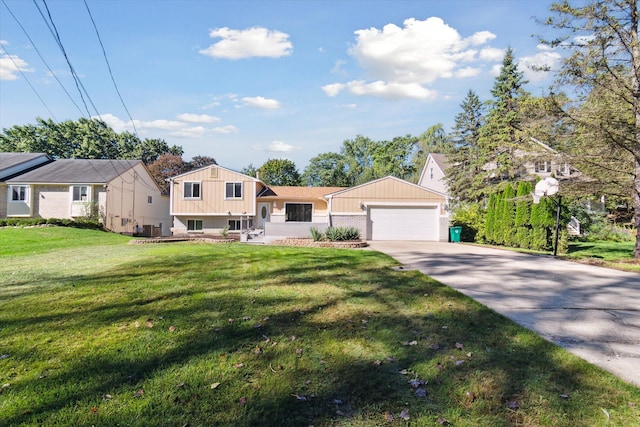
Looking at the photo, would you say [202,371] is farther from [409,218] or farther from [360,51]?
[360,51]

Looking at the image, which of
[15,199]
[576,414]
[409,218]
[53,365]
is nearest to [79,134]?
[15,199]

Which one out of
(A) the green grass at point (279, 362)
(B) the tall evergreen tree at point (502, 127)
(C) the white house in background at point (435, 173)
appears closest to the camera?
(A) the green grass at point (279, 362)

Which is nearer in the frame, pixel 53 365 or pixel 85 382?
pixel 85 382

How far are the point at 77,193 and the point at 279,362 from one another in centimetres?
2800

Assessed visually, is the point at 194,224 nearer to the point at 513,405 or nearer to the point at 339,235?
the point at 339,235

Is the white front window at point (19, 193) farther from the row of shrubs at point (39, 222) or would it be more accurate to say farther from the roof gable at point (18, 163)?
the row of shrubs at point (39, 222)

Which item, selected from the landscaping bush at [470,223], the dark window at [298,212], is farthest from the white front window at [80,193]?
the landscaping bush at [470,223]

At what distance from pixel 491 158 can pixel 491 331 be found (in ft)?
75.0

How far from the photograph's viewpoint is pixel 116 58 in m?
11.3

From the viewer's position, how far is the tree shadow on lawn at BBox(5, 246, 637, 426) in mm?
2436

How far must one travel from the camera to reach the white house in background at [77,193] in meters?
25.0

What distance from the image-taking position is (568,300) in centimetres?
542

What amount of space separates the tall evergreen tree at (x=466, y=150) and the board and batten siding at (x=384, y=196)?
742cm

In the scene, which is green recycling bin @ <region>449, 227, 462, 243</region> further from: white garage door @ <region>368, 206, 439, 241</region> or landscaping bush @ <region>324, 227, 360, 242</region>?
landscaping bush @ <region>324, 227, 360, 242</region>
